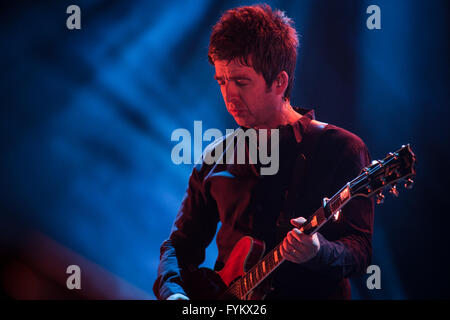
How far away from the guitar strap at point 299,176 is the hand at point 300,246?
159 millimetres

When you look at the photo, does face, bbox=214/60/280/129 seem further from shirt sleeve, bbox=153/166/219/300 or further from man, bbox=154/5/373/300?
shirt sleeve, bbox=153/166/219/300

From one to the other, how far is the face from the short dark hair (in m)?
0.03

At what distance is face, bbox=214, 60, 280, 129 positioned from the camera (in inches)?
69.6

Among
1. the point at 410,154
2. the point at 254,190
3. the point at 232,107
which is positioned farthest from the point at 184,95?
the point at 410,154

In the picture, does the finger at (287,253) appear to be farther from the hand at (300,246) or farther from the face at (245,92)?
the face at (245,92)

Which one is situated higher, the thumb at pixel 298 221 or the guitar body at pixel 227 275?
the thumb at pixel 298 221

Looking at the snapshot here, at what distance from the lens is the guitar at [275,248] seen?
131 cm

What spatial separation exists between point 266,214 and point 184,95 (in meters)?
1.15

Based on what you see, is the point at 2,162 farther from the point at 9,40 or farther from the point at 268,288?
the point at 268,288

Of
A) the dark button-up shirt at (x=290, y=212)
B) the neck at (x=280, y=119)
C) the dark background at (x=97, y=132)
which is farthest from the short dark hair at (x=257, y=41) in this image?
the dark background at (x=97, y=132)

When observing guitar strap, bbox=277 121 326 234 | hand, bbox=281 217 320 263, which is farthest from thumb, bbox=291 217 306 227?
guitar strap, bbox=277 121 326 234

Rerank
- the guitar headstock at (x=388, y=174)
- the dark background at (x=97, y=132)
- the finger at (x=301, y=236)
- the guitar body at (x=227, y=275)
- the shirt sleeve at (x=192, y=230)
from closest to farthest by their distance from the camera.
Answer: the guitar headstock at (x=388, y=174) < the finger at (x=301, y=236) < the guitar body at (x=227, y=275) < the shirt sleeve at (x=192, y=230) < the dark background at (x=97, y=132)

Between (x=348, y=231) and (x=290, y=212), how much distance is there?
248 mm
